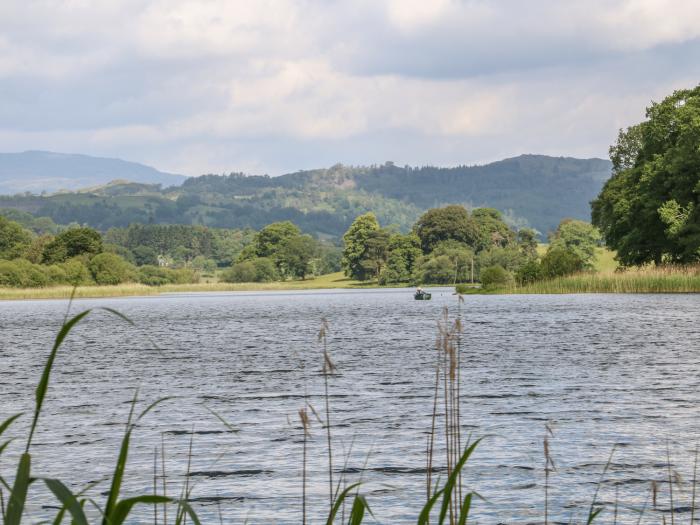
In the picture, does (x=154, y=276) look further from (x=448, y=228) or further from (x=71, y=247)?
(x=448, y=228)

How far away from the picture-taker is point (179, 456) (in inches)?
504

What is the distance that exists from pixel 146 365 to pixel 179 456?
17.2 m

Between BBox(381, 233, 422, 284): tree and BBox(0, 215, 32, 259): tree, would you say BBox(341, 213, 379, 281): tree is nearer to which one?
BBox(381, 233, 422, 284): tree

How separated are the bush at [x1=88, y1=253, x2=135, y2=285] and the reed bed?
6523 centimetres

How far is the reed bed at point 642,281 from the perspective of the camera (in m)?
63.1

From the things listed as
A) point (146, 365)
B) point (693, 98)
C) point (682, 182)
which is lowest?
point (146, 365)

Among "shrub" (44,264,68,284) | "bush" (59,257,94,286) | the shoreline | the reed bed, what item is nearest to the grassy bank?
the shoreline

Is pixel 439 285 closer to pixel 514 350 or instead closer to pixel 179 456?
pixel 514 350

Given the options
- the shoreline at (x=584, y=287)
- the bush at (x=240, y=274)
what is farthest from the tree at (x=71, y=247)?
the bush at (x=240, y=274)

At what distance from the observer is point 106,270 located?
121688 millimetres

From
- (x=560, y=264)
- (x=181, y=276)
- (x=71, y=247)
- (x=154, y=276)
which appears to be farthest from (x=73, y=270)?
(x=560, y=264)

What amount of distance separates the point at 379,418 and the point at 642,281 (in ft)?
177

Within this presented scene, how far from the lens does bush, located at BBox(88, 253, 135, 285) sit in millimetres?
121062

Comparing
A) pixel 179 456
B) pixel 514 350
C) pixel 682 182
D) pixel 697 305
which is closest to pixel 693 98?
pixel 682 182
